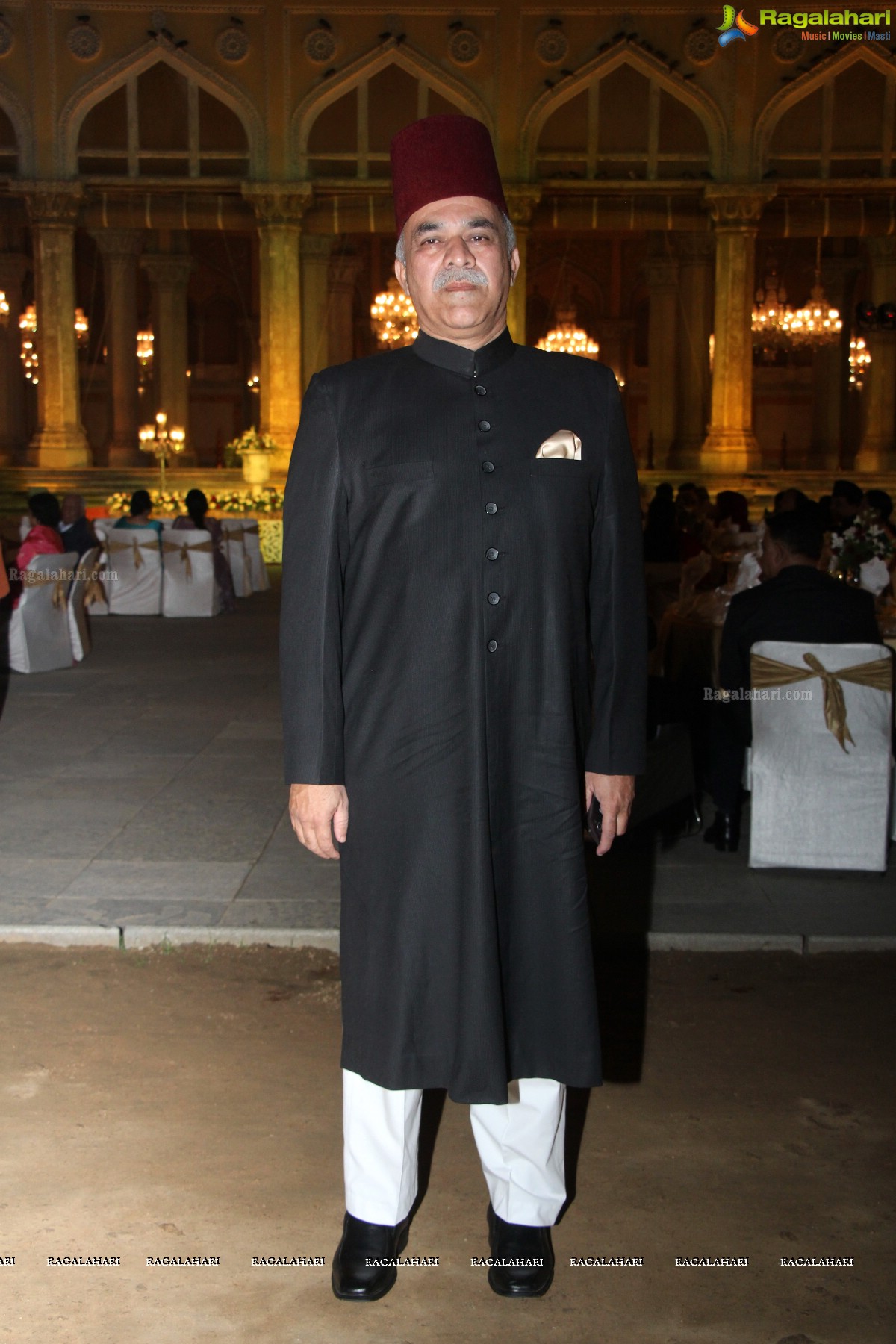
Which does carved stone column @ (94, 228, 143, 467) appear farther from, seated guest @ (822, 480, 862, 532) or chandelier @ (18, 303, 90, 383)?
seated guest @ (822, 480, 862, 532)

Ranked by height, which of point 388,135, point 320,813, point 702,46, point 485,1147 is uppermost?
point 702,46

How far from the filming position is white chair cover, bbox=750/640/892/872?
5023 mm

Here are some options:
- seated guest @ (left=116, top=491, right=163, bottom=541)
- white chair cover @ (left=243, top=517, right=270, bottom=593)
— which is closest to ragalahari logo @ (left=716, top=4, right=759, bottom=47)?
white chair cover @ (left=243, top=517, right=270, bottom=593)

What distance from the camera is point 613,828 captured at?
2.59 metres

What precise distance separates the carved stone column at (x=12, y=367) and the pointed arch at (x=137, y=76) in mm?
7350

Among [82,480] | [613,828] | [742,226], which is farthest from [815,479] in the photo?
[613,828]

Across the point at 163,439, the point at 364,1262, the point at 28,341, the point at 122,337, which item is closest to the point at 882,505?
the point at 364,1262

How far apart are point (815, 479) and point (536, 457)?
1977 cm

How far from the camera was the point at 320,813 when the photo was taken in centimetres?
247

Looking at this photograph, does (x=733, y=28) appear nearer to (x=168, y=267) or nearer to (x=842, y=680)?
(x=168, y=267)

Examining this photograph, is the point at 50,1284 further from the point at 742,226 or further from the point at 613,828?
the point at 742,226

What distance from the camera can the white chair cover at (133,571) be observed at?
13.2 m

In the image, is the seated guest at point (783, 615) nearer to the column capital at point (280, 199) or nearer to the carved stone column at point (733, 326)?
the carved stone column at point (733, 326)

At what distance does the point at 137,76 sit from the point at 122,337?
5.35m
